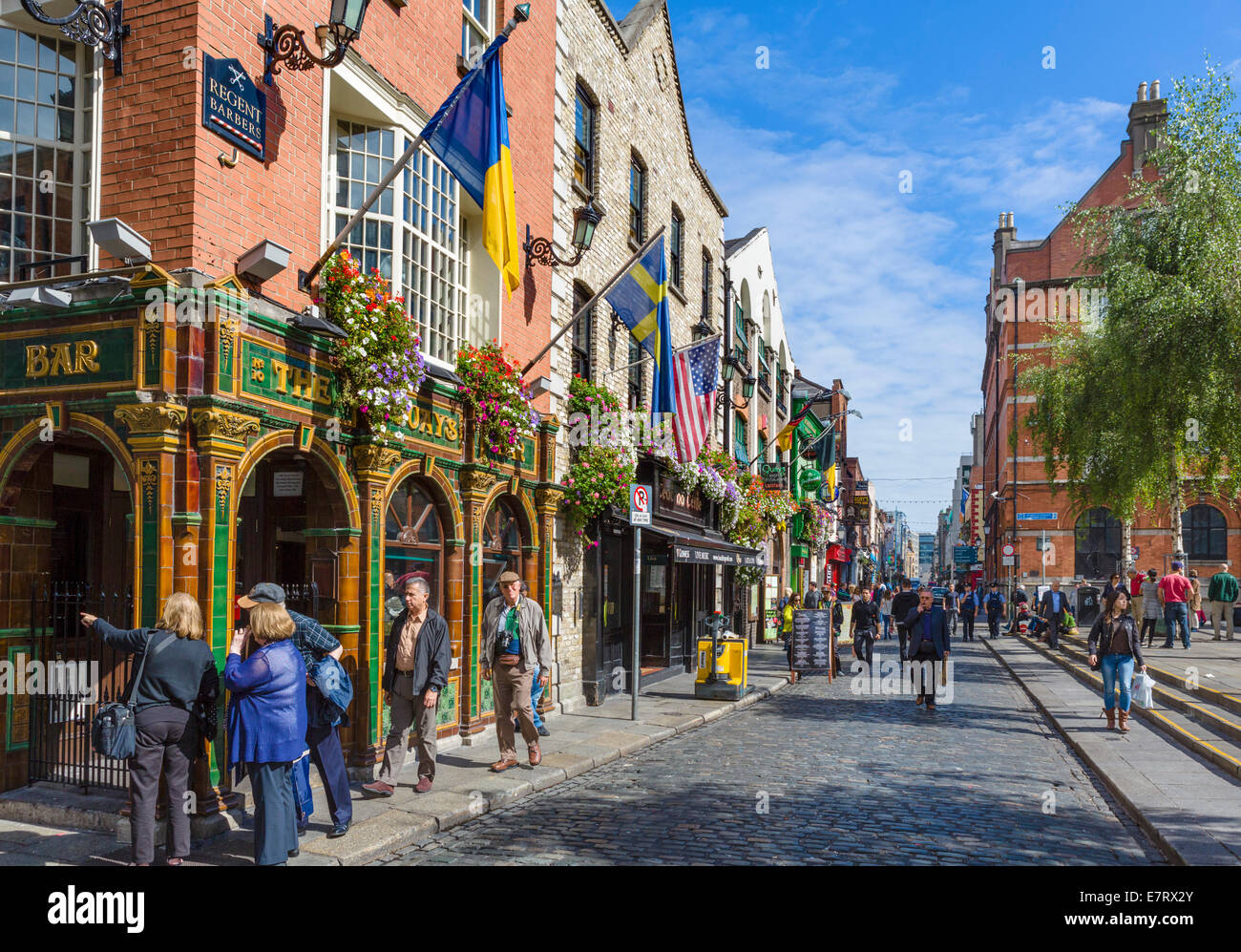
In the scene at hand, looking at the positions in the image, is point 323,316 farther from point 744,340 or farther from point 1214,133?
point 744,340

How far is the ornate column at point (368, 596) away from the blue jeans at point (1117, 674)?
9.16 metres

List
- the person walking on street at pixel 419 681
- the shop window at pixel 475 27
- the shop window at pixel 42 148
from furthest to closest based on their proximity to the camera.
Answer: the shop window at pixel 475 27 < the person walking on street at pixel 419 681 < the shop window at pixel 42 148

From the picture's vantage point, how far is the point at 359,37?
9.16 meters

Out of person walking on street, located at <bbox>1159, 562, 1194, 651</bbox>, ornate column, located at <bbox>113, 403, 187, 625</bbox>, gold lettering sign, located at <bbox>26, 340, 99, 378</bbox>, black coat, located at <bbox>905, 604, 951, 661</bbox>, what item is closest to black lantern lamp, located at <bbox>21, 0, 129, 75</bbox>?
gold lettering sign, located at <bbox>26, 340, 99, 378</bbox>

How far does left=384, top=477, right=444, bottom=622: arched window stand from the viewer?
31.8ft

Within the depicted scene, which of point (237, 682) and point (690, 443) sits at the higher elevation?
point (690, 443)

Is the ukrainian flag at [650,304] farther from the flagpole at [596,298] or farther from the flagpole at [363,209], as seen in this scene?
the flagpole at [363,209]

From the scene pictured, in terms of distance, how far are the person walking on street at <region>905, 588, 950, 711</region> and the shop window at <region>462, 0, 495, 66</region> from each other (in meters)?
9.77

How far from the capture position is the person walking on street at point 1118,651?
1194cm

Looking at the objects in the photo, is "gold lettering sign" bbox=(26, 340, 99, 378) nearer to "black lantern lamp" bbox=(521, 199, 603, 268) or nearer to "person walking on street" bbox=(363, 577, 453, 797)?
"person walking on street" bbox=(363, 577, 453, 797)

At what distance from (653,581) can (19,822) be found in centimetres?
1279

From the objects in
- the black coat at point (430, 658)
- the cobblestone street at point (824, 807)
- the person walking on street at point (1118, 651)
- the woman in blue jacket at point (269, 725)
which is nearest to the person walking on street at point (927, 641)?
the cobblestone street at point (824, 807)

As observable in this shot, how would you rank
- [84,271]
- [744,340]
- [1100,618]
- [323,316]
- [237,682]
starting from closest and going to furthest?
1. [237,682]
2. [84,271]
3. [323,316]
4. [1100,618]
5. [744,340]

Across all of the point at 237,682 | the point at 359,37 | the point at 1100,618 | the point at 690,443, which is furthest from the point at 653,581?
the point at 237,682
